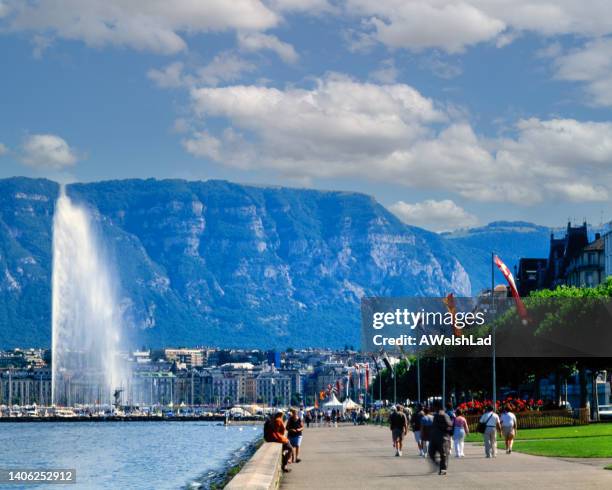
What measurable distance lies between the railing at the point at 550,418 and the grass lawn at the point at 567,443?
8586 millimetres

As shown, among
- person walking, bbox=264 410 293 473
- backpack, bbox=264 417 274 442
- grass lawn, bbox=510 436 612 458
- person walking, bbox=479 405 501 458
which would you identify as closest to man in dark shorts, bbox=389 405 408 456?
person walking, bbox=479 405 501 458

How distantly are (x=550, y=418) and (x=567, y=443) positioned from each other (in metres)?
30.2

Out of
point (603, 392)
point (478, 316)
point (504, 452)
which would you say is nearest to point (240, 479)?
point (504, 452)

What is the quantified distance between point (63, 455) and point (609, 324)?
47.2m

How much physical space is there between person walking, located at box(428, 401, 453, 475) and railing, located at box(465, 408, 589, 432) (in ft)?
153

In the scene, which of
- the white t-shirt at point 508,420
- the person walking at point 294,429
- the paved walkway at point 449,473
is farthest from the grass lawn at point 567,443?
the person walking at point 294,429

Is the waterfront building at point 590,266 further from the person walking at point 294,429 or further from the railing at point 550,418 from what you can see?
the person walking at point 294,429

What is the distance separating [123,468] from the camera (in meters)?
86.7

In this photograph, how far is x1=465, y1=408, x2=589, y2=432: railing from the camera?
300ft

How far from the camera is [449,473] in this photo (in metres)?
45.3

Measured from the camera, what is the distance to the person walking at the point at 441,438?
44875 millimetres

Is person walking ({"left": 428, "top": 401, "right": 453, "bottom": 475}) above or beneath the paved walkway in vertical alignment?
above

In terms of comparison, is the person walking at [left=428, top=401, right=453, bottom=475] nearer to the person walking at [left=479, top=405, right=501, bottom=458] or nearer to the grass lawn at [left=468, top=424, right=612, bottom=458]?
the grass lawn at [left=468, top=424, right=612, bottom=458]

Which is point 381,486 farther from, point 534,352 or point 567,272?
point 567,272
